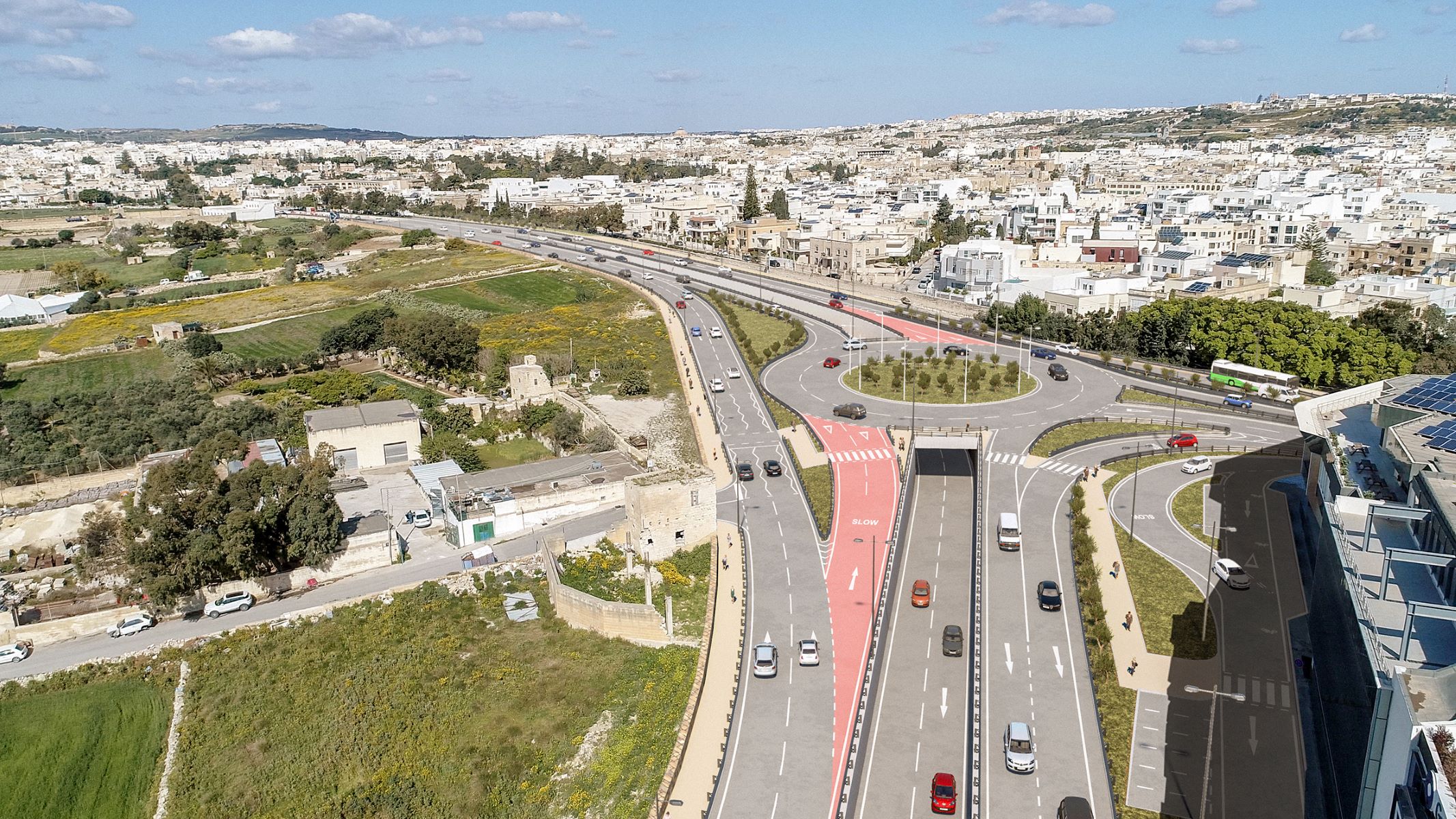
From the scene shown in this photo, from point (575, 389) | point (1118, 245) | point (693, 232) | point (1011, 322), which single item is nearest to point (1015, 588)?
point (575, 389)

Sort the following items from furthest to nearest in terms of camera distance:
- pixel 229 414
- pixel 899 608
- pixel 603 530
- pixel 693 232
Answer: pixel 693 232
pixel 229 414
pixel 603 530
pixel 899 608

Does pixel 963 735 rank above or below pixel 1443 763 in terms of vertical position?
below

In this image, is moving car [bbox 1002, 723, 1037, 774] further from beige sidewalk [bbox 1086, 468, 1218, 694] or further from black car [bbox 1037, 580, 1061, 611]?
black car [bbox 1037, 580, 1061, 611]

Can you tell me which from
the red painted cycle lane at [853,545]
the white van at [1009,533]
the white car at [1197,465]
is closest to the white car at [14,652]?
the red painted cycle lane at [853,545]

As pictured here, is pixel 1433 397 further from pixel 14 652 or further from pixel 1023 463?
pixel 14 652

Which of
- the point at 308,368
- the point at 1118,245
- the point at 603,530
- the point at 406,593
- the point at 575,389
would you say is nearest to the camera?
the point at 406,593

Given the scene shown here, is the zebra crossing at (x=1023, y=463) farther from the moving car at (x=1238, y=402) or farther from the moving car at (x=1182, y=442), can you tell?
the moving car at (x=1238, y=402)

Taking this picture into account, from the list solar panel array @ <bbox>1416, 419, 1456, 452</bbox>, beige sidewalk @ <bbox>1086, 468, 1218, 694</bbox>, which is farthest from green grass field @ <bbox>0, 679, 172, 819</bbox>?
solar panel array @ <bbox>1416, 419, 1456, 452</bbox>

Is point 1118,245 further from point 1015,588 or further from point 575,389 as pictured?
point 1015,588
